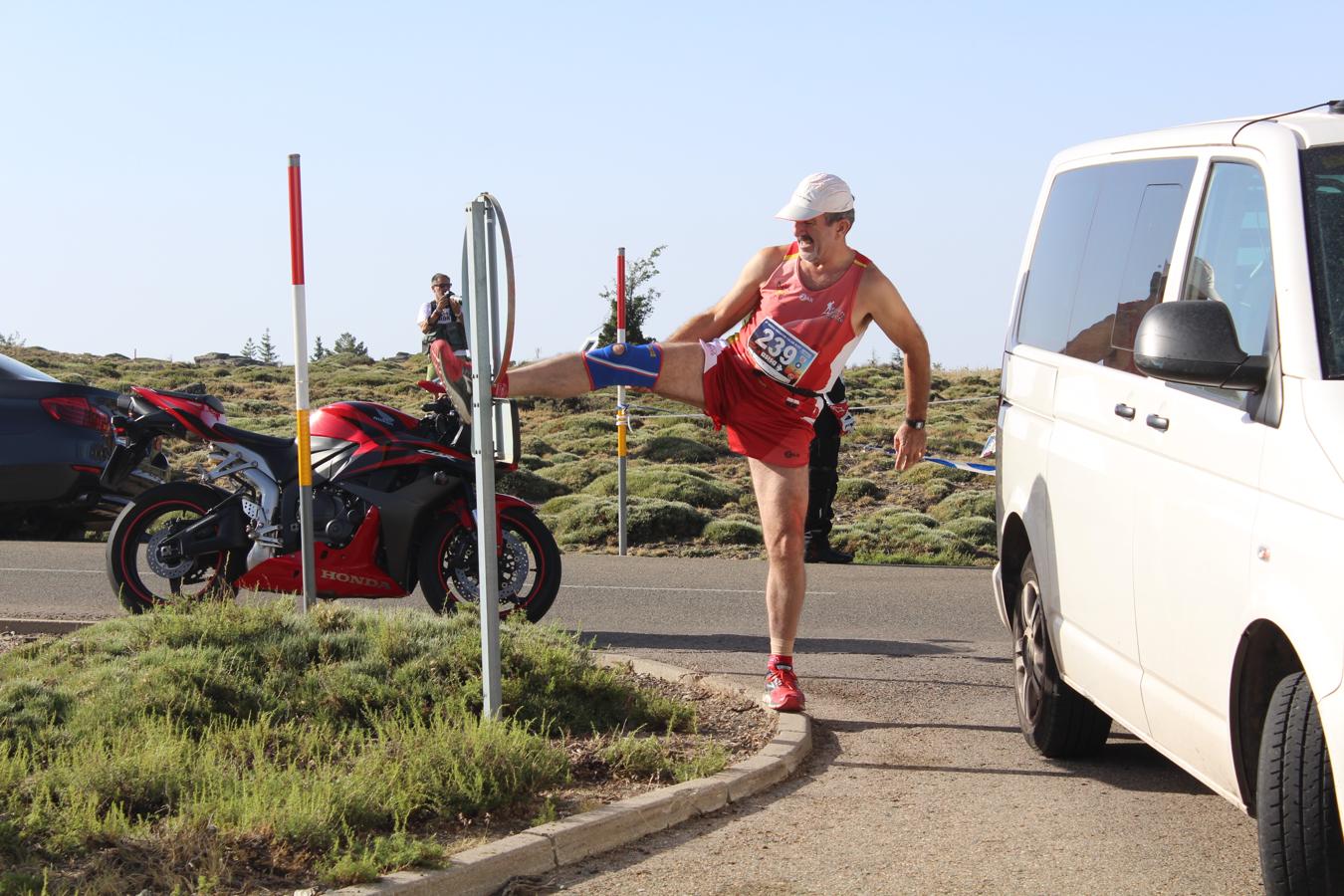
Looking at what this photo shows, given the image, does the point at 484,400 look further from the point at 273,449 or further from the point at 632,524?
the point at 632,524

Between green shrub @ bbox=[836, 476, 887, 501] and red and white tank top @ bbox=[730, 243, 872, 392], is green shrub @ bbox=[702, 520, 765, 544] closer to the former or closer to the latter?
green shrub @ bbox=[836, 476, 887, 501]

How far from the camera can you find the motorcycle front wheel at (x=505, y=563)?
9102mm

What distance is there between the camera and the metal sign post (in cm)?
594

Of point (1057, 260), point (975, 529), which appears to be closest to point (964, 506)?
point (975, 529)

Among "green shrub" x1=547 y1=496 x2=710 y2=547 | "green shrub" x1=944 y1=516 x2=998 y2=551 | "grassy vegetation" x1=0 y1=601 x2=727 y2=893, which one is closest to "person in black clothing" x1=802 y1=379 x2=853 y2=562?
"green shrub" x1=547 y1=496 x2=710 y2=547

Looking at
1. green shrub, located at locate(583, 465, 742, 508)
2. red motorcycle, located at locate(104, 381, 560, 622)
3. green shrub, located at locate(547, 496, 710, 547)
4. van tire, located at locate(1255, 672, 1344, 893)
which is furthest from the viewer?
green shrub, located at locate(583, 465, 742, 508)

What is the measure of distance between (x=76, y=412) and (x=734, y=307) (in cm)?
836

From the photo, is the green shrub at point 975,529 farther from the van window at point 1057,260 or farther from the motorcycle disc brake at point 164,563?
the van window at point 1057,260

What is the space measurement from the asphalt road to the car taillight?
151 inches

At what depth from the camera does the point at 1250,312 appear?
4660 millimetres

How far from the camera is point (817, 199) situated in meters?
6.96

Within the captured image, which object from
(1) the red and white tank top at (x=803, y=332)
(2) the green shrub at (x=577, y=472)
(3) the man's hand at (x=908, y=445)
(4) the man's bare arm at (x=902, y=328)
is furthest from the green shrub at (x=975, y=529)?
(1) the red and white tank top at (x=803, y=332)

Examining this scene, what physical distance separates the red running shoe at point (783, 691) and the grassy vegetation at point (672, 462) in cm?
624

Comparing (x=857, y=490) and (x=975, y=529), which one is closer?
(x=975, y=529)
